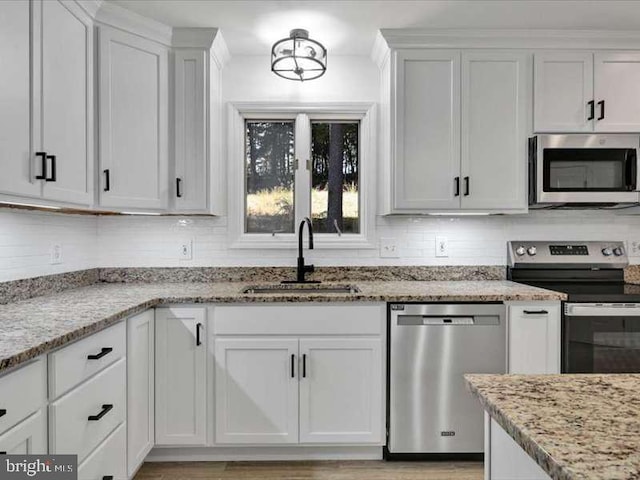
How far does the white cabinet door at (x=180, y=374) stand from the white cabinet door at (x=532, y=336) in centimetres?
158

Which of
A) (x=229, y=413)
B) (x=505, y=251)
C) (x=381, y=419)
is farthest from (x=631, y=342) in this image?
(x=229, y=413)

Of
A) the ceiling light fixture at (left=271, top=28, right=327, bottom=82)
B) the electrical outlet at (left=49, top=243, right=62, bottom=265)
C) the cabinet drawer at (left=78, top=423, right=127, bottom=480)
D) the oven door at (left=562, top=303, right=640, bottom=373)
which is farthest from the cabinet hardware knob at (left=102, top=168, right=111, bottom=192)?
the oven door at (left=562, top=303, right=640, bottom=373)

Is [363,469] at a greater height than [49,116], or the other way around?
[49,116]

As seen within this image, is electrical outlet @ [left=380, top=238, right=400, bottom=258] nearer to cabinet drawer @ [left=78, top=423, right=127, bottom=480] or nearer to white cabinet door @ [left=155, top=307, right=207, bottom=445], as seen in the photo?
white cabinet door @ [left=155, top=307, right=207, bottom=445]

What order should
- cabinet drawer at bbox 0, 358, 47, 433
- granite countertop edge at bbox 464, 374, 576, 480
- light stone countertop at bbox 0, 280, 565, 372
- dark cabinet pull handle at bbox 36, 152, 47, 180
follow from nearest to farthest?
granite countertop edge at bbox 464, 374, 576, 480, cabinet drawer at bbox 0, 358, 47, 433, light stone countertop at bbox 0, 280, 565, 372, dark cabinet pull handle at bbox 36, 152, 47, 180

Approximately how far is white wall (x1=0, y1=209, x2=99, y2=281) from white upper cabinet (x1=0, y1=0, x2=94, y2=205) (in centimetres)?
34

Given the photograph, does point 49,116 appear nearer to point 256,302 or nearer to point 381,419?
point 256,302

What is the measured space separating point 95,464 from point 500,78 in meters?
2.74

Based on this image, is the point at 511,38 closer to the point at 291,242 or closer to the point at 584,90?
the point at 584,90

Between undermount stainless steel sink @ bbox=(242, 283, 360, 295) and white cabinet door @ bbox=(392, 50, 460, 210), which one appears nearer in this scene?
white cabinet door @ bbox=(392, 50, 460, 210)

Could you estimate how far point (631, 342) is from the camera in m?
2.16

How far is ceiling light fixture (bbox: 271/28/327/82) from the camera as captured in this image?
7.78 ft

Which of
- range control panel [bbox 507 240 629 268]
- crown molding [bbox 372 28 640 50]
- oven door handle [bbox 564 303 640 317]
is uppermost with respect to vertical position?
crown molding [bbox 372 28 640 50]

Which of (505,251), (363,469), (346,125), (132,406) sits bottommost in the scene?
(363,469)
